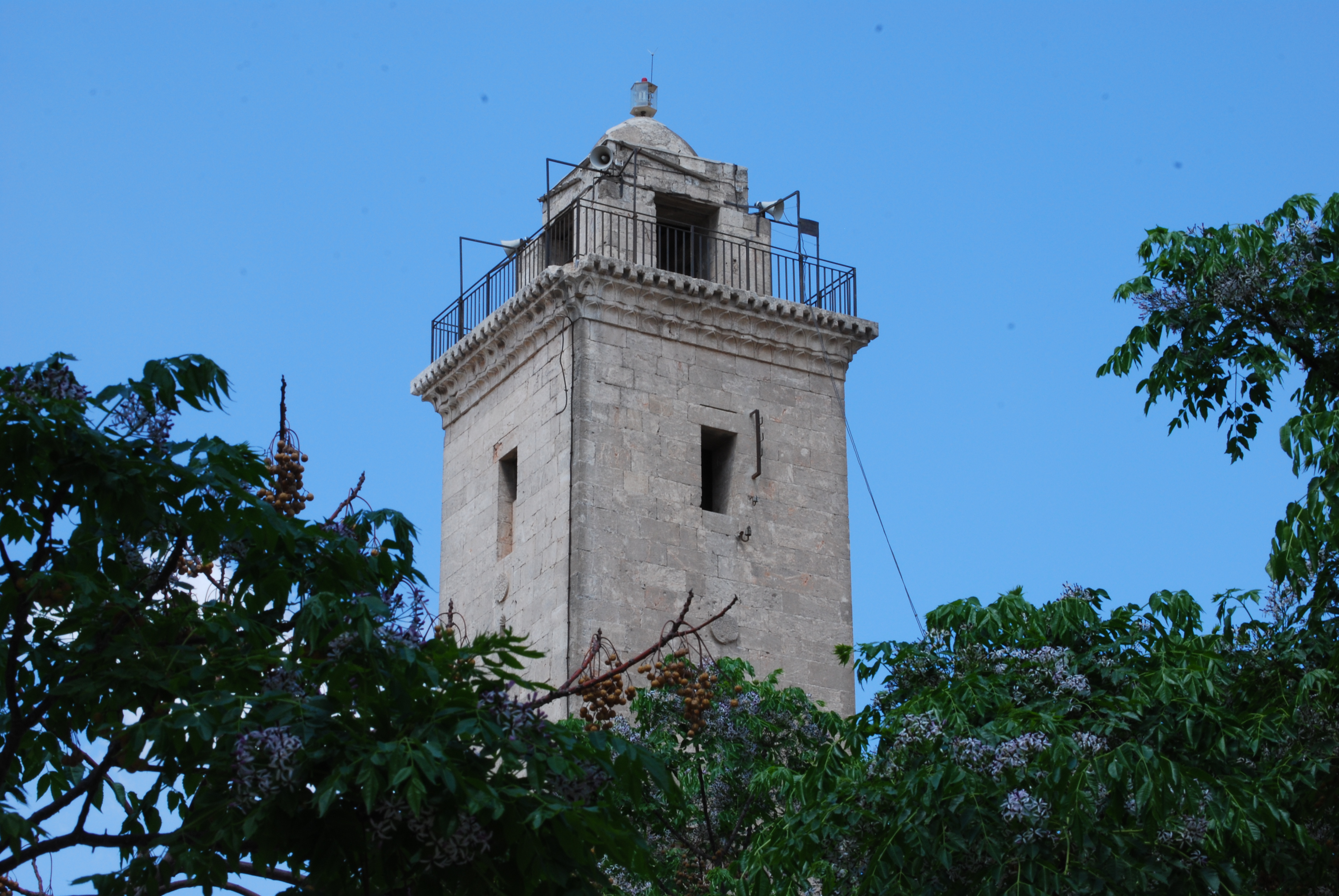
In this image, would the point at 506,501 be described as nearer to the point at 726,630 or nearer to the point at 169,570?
the point at 726,630

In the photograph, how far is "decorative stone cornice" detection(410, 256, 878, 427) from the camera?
87.5 ft

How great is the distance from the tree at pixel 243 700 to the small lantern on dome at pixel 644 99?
21.1m

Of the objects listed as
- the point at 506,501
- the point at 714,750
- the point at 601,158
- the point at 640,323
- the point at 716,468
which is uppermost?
the point at 601,158

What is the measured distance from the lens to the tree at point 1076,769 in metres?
12.5

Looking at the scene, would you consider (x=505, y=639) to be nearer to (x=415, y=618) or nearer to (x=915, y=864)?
(x=415, y=618)

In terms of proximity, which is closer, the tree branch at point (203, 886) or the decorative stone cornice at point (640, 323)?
the tree branch at point (203, 886)

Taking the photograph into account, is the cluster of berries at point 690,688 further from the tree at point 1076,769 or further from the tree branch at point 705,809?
the tree at point 1076,769

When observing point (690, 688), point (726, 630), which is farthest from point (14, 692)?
point (726, 630)

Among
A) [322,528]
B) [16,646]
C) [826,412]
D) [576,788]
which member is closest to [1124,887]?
[576,788]

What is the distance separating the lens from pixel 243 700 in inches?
348

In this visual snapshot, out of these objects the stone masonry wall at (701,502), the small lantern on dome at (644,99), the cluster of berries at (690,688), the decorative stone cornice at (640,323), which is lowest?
the cluster of berries at (690,688)

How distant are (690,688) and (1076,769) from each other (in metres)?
6.54

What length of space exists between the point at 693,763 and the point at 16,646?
10.2 m

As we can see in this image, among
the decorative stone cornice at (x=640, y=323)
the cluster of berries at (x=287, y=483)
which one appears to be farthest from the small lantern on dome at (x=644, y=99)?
the cluster of berries at (x=287, y=483)
